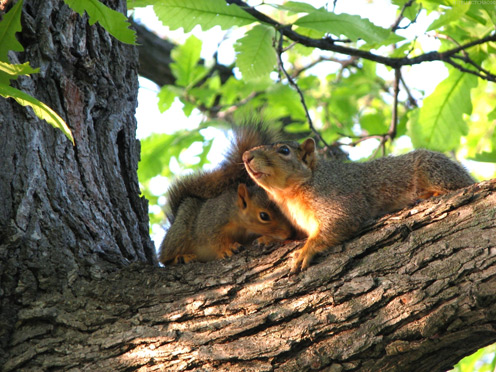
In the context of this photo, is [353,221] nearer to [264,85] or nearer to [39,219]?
[39,219]

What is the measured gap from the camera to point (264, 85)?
4.39 meters

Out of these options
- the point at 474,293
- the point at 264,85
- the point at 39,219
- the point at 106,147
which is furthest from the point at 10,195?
the point at 264,85

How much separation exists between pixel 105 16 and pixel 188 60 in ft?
8.03

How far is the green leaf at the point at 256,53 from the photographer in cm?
281

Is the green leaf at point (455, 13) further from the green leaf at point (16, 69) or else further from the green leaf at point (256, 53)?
the green leaf at point (16, 69)

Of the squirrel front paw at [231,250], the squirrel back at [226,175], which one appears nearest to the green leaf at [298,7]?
the squirrel back at [226,175]

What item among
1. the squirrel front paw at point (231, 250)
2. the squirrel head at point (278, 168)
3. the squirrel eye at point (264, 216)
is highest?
the squirrel head at point (278, 168)

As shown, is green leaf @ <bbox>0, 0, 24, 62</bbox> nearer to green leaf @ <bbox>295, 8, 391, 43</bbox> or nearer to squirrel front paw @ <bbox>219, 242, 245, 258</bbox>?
green leaf @ <bbox>295, 8, 391, 43</bbox>

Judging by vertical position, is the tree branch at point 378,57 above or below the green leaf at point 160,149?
below

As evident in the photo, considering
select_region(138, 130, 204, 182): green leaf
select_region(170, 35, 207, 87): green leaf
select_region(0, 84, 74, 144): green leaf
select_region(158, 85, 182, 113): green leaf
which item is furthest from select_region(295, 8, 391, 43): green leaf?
select_region(138, 130, 204, 182): green leaf

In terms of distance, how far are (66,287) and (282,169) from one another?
1.23 metres

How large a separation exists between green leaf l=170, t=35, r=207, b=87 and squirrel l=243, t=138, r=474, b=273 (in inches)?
49.7

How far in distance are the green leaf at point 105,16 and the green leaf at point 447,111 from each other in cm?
205

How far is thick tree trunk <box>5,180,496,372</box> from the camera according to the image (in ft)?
5.87
